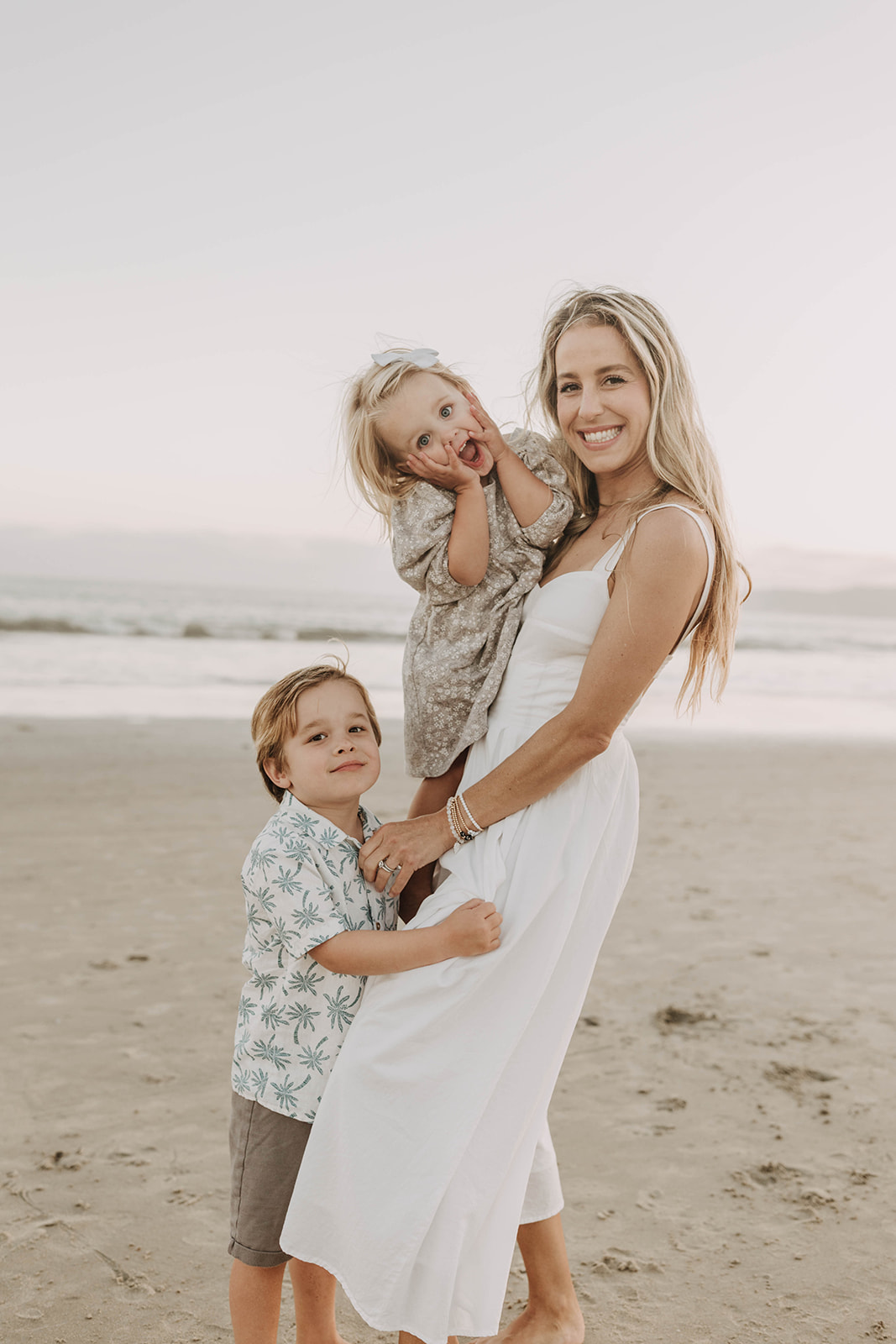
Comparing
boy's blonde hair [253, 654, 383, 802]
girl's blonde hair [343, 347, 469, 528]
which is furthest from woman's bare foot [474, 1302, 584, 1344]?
girl's blonde hair [343, 347, 469, 528]

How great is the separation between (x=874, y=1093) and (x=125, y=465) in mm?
29742

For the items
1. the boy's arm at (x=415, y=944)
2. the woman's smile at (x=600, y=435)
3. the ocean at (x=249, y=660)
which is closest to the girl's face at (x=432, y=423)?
the woman's smile at (x=600, y=435)

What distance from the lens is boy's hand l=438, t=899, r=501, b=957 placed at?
5.99ft

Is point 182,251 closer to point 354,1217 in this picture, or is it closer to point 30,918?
point 30,918

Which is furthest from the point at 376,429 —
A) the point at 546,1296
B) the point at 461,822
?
the point at 546,1296

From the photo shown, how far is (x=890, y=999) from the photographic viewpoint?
14.2ft

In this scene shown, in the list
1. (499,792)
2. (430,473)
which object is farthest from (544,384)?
A: (499,792)

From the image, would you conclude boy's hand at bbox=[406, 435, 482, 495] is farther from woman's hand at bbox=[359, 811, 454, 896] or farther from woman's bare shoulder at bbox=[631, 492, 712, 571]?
woman's hand at bbox=[359, 811, 454, 896]

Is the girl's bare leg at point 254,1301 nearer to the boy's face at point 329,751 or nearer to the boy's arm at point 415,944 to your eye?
the boy's arm at point 415,944

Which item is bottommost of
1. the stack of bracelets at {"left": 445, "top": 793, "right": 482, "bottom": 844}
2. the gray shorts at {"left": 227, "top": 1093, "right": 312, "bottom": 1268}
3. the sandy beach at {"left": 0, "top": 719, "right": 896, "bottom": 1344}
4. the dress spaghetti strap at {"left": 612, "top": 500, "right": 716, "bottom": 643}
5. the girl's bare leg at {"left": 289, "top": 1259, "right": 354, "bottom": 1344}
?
the sandy beach at {"left": 0, "top": 719, "right": 896, "bottom": 1344}

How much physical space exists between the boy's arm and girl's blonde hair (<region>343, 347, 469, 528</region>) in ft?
2.80

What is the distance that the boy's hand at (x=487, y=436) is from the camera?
2.10 m

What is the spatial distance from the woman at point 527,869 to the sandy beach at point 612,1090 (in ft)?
0.45

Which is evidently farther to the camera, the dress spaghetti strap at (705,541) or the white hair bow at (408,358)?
the white hair bow at (408,358)
